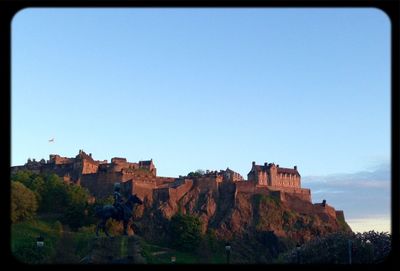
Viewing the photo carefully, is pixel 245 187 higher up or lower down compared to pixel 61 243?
higher up

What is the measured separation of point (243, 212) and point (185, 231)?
37.4ft

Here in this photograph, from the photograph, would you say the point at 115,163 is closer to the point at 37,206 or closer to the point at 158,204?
the point at 158,204

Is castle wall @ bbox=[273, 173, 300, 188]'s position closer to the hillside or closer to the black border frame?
the hillside

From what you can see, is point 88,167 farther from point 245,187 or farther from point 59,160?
point 245,187

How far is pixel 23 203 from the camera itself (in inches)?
2168

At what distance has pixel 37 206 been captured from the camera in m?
57.8

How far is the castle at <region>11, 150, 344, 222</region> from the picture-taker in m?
68.3

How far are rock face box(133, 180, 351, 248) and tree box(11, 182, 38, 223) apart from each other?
12101mm

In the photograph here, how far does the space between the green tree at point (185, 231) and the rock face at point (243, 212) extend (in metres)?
3.34
